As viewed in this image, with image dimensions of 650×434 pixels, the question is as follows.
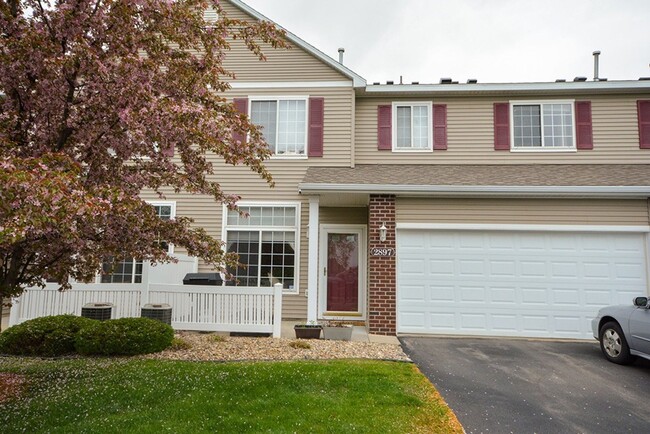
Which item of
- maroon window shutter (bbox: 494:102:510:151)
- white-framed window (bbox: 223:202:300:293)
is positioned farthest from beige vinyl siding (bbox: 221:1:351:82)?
maroon window shutter (bbox: 494:102:510:151)

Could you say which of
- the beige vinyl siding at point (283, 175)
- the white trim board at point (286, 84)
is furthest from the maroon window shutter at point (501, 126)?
the white trim board at point (286, 84)

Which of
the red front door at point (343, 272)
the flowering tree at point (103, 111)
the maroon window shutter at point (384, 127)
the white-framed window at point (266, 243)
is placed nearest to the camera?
the flowering tree at point (103, 111)

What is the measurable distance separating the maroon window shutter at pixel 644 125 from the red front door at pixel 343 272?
763cm

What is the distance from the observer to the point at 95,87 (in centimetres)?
432

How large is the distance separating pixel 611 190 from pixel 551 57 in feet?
38.7

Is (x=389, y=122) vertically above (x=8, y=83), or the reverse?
(x=389, y=122)

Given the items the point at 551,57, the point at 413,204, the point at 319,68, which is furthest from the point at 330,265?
the point at 551,57

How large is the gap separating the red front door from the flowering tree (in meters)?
5.59

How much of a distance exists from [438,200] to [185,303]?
17.9 feet

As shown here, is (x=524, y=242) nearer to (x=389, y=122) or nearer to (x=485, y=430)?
(x=389, y=122)

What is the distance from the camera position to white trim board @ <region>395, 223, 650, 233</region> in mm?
8562

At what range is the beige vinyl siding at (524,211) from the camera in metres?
8.65

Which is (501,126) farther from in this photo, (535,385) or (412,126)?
(535,385)

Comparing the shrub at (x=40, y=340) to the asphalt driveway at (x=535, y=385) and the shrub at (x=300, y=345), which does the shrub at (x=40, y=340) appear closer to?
the shrub at (x=300, y=345)
